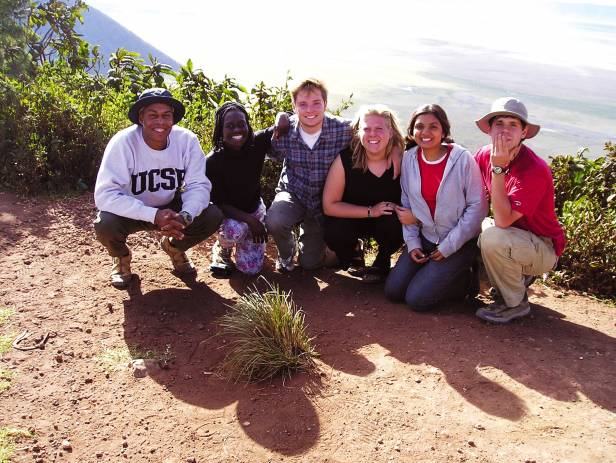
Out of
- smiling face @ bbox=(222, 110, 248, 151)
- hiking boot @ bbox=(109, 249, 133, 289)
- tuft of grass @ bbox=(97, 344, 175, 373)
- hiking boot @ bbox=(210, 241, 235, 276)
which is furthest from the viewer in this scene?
hiking boot @ bbox=(210, 241, 235, 276)

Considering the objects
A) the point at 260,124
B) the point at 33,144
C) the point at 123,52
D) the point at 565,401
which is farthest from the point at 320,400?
the point at 123,52

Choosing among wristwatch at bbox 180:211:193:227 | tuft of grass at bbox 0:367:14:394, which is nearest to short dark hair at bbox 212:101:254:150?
wristwatch at bbox 180:211:193:227

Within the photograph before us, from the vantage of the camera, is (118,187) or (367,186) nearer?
(118,187)

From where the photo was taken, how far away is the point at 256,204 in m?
4.48

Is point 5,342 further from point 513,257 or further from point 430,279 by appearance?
point 513,257

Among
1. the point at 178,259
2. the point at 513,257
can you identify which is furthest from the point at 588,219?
the point at 178,259

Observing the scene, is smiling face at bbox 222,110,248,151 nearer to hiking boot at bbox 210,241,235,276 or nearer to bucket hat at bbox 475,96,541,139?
hiking boot at bbox 210,241,235,276

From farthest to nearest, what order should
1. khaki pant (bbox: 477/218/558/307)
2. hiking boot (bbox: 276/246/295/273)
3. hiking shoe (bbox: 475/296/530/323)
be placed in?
hiking boot (bbox: 276/246/295/273) < hiking shoe (bbox: 475/296/530/323) < khaki pant (bbox: 477/218/558/307)

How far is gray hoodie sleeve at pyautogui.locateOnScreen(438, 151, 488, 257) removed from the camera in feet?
12.1

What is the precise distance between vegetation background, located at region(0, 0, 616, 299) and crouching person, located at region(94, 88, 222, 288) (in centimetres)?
153

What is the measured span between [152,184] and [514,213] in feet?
8.01

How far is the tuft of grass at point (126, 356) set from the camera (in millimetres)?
3191

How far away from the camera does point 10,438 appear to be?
2596 mm

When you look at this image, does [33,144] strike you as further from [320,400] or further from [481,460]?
[481,460]
